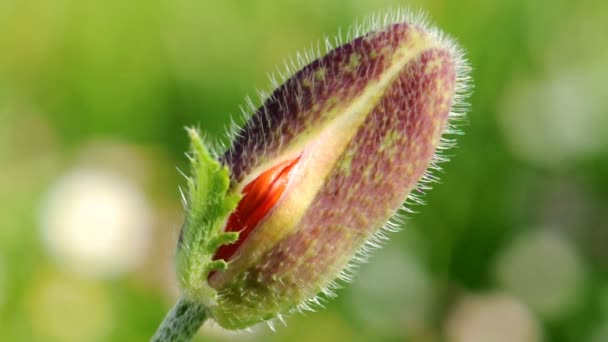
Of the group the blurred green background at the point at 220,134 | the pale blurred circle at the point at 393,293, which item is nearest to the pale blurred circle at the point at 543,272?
the blurred green background at the point at 220,134

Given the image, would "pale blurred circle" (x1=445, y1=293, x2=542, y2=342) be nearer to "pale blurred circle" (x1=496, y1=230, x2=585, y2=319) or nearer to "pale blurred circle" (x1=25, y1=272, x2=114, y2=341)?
"pale blurred circle" (x1=496, y1=230, x2=585, y2=319)

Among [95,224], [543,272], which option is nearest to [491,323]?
[543,272]

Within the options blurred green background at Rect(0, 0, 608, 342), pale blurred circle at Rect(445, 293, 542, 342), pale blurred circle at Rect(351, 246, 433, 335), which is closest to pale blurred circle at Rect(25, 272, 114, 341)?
blurred green background at Rect(0, 0, 608, 342)

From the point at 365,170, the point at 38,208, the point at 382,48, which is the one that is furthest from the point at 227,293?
the point at 38,208

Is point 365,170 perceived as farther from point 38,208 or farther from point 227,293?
point 38,208

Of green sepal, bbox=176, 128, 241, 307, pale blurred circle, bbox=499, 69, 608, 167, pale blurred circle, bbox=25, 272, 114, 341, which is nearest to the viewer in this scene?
green sepal, bbox=176, 128, 241, 307

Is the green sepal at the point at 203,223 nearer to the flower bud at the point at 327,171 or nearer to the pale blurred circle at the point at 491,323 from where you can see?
the flower bud at the point at 327,171

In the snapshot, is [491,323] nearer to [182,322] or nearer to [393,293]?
[393,293]
